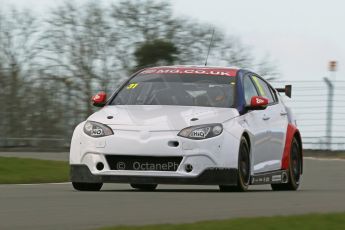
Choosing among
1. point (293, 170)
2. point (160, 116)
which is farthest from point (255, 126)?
point (293, 170)

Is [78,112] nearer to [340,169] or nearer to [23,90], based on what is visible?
[23,90]

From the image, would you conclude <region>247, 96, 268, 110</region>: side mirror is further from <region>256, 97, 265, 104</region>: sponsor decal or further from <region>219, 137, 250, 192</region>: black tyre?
<region>219, 137, 250, 192</region>: black tyre

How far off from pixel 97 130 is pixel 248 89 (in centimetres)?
232

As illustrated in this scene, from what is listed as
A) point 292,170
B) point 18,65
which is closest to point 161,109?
point 292,170

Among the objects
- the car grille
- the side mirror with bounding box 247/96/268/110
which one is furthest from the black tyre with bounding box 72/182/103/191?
the side mirror with bounding box 247/96/268/110

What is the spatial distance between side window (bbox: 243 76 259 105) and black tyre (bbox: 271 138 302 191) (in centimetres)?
110

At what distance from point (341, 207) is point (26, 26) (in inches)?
981

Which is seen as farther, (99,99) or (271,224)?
(99,99)

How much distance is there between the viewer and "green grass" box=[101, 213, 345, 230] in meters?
7.98

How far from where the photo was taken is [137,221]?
867 cm

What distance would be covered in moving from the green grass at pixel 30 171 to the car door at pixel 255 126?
3622 mm

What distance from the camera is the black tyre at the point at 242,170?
495 inches

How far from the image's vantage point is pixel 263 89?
14648mm

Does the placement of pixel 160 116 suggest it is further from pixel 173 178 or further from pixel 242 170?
pixel 242 170
